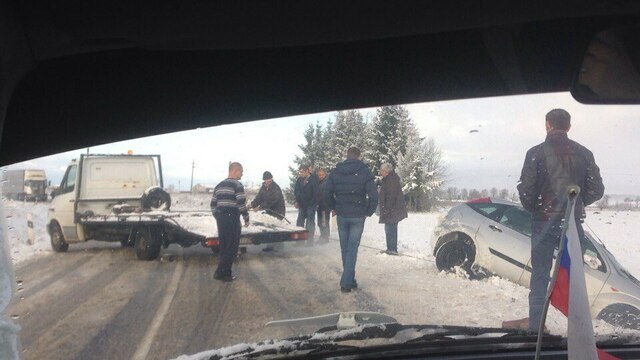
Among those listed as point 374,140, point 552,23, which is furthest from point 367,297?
point 552,23

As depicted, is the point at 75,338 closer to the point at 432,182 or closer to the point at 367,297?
the point at 367,297

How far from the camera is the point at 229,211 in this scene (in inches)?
110

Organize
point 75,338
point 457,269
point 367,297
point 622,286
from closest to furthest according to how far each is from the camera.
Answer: point 75,338, point 622,286, point 367,297, point 457,269

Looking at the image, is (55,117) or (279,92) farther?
→ (279,92)

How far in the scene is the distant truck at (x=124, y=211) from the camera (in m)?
2.64

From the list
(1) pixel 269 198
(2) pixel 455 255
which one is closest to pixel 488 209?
(2) pixel 455 255

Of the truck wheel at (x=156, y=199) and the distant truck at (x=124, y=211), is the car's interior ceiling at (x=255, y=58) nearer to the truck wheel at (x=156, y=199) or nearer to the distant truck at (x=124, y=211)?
the distant truck at (x=124, y=211)

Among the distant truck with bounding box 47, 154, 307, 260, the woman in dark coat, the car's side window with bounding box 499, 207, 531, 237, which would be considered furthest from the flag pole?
the distant truck with bounding box 47, 154, 307, 260

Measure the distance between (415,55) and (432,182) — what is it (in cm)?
81

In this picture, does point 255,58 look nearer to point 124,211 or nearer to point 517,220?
point 124,211

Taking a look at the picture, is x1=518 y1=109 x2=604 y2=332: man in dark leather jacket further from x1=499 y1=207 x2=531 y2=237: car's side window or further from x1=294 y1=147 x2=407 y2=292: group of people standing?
x1=294 y1=147 x2=407 y2=292: group of people standing

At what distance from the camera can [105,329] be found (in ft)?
8.77

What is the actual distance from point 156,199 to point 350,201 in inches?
43.2

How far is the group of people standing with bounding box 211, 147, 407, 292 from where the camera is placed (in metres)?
2.80
